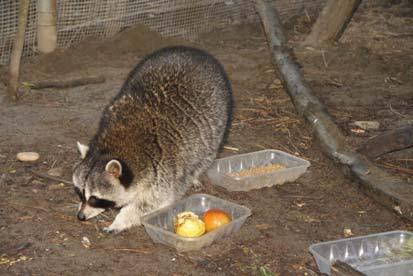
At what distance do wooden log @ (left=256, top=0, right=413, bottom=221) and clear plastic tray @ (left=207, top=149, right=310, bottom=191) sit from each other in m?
0.35

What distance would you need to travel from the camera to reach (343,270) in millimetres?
→ 4086

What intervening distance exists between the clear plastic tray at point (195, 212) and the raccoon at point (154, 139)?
0.47 ft

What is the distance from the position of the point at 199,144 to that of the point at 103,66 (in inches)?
123

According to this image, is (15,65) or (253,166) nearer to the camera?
(253,166)

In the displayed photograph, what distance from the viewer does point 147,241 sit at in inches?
191

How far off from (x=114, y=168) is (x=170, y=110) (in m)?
0.76

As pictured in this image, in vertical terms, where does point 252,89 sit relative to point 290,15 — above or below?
below

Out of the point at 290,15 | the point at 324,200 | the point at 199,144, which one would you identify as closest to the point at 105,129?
the point at 199,144

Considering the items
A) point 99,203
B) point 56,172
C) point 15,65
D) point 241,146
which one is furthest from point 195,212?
point 15,65

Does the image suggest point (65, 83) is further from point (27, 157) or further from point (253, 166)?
point (253, 166)

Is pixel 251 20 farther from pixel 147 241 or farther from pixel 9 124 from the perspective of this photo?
pixel 147 241

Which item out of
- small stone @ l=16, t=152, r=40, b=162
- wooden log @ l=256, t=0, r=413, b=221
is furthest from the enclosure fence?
small stone @ l=16, t=152, r=40, b=162

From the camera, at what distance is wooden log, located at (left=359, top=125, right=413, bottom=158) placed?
19.5ft

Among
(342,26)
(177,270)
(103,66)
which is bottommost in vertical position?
(177,270)
